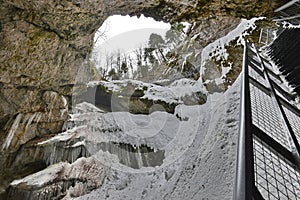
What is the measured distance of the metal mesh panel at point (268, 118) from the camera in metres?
1.31

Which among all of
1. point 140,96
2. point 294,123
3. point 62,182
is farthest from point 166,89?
point 294,123

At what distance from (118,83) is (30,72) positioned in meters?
3.36

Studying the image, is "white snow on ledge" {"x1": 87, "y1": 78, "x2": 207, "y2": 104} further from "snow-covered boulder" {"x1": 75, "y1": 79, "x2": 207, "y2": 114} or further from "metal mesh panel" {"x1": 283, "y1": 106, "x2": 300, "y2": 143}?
"metal mesh panel" {"x1": 283, "y1": 106, "x2": 300, "y2": 143}

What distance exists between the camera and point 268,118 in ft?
5.32

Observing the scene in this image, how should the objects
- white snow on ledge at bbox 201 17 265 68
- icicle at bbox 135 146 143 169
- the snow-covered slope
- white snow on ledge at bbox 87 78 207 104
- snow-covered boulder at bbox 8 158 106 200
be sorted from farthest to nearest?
white snow on ledge at bbox 87 78 207 104 → white snow on ledge at bbox 201 17 265 68 → icicle at bbox 135 146 143 169 → snow-covered boulder at bbox 8 158 106 200 → the snow-covered slope

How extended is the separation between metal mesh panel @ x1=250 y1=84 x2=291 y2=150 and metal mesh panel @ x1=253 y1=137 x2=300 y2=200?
0.16 meters

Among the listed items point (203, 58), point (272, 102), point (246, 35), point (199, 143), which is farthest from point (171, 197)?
point (246, 35)

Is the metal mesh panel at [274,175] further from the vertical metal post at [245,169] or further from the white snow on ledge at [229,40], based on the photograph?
the white snow on ledge at [229,40]

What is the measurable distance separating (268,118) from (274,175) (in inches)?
27.4

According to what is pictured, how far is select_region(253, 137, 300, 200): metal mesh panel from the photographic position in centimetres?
97

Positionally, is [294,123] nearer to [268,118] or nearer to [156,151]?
[268,118]

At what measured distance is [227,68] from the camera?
6.27 m

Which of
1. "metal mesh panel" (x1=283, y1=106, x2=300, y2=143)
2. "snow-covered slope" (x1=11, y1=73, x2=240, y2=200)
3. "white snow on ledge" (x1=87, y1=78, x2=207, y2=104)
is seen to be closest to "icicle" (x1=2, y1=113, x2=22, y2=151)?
"snow-covered slope" (x1=11, y1=73, x2=240, y2=200)

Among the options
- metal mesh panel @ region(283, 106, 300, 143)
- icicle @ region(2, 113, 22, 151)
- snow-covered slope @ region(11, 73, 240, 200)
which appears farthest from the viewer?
icicle @ region(2, 113, 22, 151)
